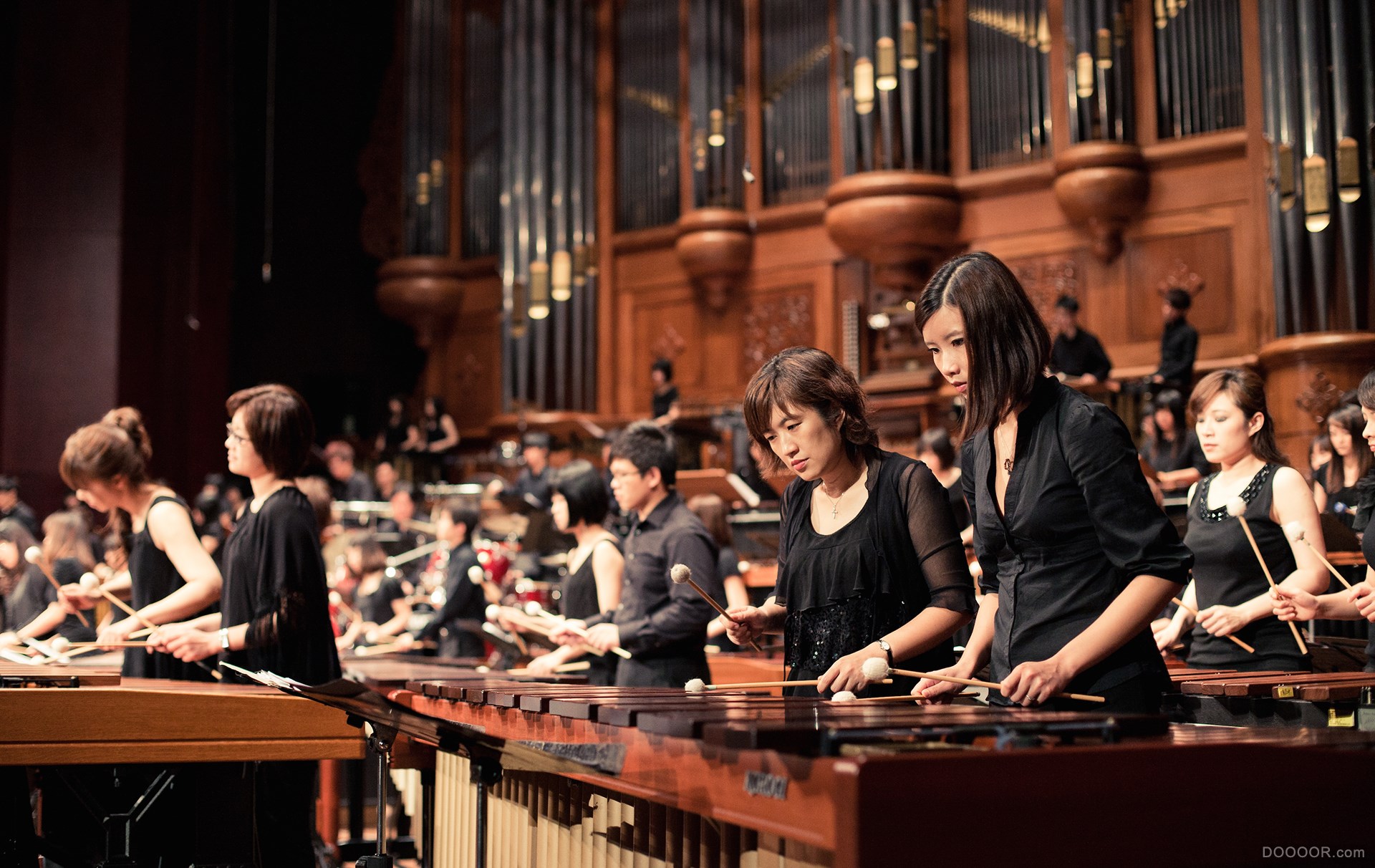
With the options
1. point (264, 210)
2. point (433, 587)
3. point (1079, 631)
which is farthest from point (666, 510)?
point (264, 210)

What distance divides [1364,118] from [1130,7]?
7.25ft

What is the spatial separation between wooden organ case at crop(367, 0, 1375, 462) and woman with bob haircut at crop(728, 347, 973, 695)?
5748 millimetres

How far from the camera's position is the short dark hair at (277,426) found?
385 cm

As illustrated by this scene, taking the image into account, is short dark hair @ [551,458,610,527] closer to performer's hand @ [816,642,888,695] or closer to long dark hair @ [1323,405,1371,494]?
performer's hand @ [816,642,888,695]

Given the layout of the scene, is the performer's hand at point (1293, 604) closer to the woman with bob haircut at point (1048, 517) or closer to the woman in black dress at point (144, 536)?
the woman with bob haircut at point (1048, 517)

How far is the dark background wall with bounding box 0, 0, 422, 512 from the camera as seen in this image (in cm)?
1109

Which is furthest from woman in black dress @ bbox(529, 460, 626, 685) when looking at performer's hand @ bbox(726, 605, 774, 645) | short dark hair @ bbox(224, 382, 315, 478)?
performer's hand @ bbox(726, 605, 774, 645)

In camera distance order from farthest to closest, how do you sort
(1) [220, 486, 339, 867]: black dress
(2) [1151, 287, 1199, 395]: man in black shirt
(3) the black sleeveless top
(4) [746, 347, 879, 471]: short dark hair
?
(2) [1151, 287, 1199, 395]: man in black shirt
(3) the black sleeveless top
(1) [220, 486, 339, 867]: black dress
(4) [746, 347, 879, 471]: short dark hair

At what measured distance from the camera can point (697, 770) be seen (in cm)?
207

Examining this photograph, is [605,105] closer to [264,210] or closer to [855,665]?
[264,210]

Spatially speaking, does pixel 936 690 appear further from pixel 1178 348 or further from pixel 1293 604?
pixel 1178 348

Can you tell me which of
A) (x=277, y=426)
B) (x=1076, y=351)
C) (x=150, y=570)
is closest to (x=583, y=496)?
(x=277, y=426)

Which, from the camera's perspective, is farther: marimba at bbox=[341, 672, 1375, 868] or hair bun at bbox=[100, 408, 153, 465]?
hair bun at bbox=[100, 408, 153, 465]

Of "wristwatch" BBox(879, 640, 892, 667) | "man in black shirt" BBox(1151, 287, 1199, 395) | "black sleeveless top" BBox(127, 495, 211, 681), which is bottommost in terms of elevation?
→ "wristwatch" BBox(879, 640, 892, 667)
